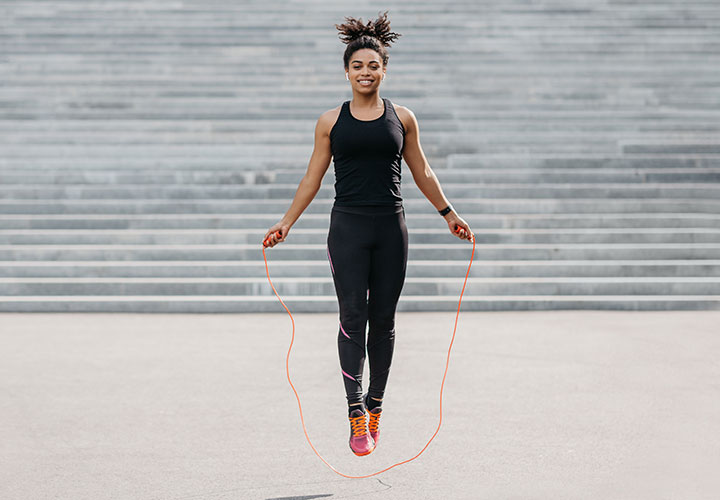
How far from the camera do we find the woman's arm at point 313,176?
4156 millimetres

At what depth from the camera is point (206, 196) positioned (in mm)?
10836

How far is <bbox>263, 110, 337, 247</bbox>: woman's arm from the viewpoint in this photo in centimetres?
416

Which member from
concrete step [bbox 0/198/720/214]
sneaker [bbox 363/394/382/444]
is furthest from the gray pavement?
concrete step [bbox 0/198/720/214]

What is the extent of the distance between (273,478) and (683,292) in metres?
6.43

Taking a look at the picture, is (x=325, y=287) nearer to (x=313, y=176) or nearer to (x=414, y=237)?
(x=414, y=237)

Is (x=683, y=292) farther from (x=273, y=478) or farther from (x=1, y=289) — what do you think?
(x=1, y=289)

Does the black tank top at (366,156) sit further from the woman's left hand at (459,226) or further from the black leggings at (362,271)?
the woman's left hand at (459,226)

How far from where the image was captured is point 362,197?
4121 millimetres

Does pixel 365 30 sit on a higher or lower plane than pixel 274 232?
higher

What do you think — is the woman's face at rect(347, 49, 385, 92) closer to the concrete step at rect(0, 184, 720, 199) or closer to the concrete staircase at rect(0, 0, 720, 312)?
the concrete staircase at rect(0, 0, 720, 312)

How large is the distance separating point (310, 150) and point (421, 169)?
7.52 meters

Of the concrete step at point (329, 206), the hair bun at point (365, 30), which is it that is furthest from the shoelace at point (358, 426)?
the concrete step at point (329, 206)

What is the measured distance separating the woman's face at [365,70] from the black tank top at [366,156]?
0.14m

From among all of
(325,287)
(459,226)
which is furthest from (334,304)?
(459,226)
